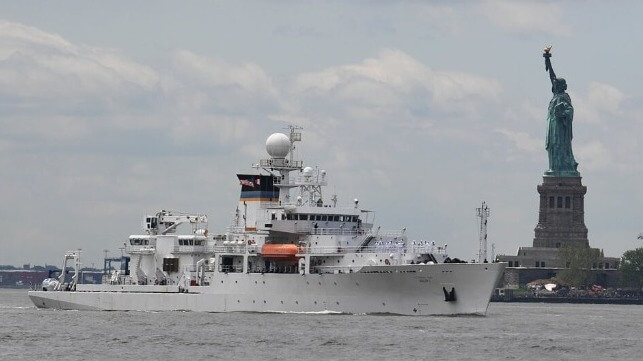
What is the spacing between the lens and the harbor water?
223 ft

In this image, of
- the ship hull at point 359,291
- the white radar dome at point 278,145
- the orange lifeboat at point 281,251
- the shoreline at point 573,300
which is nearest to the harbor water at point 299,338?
the ship hull at point 359,291

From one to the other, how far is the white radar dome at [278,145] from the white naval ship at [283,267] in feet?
0.21

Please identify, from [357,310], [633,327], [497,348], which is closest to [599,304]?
[633,327]

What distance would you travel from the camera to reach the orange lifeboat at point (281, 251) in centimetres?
9156

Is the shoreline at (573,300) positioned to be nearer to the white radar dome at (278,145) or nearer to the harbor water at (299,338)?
the white radar dome at (278,145)

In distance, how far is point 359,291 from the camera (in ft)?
291

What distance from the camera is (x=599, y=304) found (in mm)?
187500

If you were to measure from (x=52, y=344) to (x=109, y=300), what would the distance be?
2614cm

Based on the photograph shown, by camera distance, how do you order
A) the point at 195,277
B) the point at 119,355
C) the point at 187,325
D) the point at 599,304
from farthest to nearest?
the point at 599,304 → the point at 195,277 → the point at 187,325 → the point at 119,355

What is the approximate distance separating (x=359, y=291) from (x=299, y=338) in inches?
583

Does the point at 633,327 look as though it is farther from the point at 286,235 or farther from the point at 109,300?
the point at 109,300

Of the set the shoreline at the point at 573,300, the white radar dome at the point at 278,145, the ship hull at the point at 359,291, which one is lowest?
the ship hull at the point at 359,291

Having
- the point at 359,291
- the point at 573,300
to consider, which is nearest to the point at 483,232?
the point at 359,291

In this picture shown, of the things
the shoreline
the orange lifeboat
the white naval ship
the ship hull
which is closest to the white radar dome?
the white naval ship
